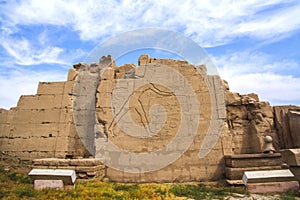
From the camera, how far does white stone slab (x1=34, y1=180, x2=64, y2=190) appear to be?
6355 millimetres

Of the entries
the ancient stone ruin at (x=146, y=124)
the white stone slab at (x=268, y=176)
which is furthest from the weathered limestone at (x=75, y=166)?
the white stone slab at (x=268, y=176)

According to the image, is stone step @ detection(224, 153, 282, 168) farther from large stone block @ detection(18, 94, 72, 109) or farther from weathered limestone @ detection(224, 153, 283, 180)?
large stone block @ detection(18, 94, 72, 109)

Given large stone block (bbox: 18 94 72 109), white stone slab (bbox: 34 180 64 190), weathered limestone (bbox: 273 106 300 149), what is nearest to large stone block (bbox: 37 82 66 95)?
large stone block (bbox: 18 94 72 109)

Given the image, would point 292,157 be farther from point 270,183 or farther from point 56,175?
point 56,175

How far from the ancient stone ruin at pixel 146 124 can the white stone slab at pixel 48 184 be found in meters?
1.04

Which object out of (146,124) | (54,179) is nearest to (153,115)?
(146,124)

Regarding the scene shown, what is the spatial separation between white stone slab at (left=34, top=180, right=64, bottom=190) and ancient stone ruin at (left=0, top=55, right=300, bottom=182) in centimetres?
104

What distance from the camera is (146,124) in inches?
354

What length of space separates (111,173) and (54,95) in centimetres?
449

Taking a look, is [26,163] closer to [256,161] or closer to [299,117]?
[256,161]

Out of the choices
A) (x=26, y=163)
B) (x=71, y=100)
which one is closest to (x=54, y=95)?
(x=71, y=100)

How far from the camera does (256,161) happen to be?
24.5 ft

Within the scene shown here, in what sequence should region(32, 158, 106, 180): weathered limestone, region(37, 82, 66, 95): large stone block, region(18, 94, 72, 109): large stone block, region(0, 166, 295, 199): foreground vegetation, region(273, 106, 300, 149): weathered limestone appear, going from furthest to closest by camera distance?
region(37, 82, 66, 95): large stone block, region(18, 94, 72, 109): large stone block, region(273, 106, 300, 149): weathered limestone, region(32, 158, 106, 180): weathered limestone, region(0, 166, 295, 199): foreground vegetation

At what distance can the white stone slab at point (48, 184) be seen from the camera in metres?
6.36
